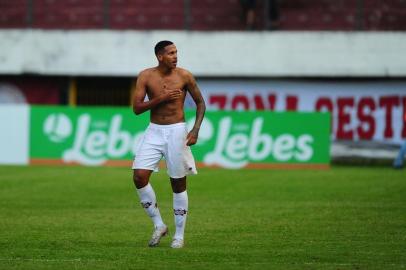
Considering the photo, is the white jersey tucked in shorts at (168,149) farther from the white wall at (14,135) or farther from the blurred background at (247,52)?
the blurred background at (247,52)

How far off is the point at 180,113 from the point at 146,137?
45cm

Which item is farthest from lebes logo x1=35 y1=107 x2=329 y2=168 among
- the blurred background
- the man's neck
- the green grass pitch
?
the man's neck

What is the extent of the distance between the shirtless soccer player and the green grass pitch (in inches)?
18.3

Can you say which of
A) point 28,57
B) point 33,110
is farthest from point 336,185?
point 28,57

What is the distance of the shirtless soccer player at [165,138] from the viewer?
36.4ft

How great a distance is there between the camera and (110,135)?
91.4 ft

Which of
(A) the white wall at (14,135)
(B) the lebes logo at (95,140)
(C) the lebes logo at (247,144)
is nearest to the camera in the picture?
(C) the lebes logo at (247,144)

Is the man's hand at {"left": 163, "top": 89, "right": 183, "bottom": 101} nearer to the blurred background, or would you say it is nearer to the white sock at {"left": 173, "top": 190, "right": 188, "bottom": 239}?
the white sock at {"left": 173, "top": 190, "right": 188, "bottom": 239}

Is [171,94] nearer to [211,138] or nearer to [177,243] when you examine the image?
[177,243]

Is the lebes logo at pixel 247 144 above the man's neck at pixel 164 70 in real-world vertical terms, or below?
below

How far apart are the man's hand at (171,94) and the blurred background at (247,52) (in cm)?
2167

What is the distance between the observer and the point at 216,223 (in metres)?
13.8

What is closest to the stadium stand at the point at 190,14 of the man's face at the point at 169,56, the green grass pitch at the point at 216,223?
the green grass pitch at the point at 216,223

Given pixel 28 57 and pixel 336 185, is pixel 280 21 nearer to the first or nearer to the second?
pixel 28 57
